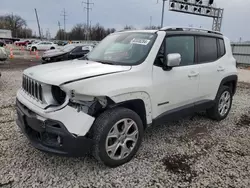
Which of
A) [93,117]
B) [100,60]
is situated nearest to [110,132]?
[93,117]

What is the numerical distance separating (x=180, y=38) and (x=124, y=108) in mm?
1654

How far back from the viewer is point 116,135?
275 centimetres

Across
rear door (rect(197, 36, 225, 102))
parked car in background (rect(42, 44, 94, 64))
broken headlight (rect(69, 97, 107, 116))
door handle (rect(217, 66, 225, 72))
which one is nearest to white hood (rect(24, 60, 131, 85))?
broken headlight (rect(69, 97, 107, 116))

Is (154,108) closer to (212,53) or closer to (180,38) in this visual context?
(180,38)

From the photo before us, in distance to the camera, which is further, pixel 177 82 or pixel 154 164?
pixel 177 82

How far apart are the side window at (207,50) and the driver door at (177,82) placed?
22cm

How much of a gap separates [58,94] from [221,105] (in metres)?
3.62

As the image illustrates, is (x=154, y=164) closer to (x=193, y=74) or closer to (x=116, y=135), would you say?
(x=116, y=135)

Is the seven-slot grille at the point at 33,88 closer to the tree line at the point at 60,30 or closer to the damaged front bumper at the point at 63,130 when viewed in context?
the damaged front bumper at the point at 63,130

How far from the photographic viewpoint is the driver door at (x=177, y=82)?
3135mm

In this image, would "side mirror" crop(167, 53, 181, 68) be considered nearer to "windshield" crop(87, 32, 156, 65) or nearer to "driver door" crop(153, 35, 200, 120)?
"driver door" crop(153, 35, 200, 120)

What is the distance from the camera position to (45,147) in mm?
2498

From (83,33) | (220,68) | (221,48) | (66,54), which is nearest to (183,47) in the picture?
(220,68)

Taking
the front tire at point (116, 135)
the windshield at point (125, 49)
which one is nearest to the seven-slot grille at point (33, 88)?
the front tire at point (116, 135)
